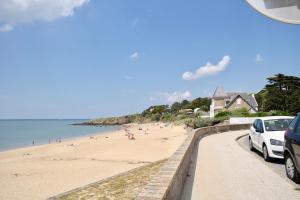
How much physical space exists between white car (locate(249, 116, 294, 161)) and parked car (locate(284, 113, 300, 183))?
227 centimetres

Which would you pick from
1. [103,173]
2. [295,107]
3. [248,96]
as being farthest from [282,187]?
[248,96]

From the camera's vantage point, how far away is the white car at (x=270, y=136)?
10.2 metres

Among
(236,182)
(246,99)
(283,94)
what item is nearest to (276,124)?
(236,182)

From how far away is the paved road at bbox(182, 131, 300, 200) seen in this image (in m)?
6.41

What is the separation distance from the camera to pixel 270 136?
10680 mm

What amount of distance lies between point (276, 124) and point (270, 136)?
4.96 ft

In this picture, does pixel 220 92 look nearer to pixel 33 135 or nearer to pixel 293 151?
pixel 33 135

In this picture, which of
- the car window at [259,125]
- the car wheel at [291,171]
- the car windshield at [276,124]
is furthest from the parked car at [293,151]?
the car window at [259,125]

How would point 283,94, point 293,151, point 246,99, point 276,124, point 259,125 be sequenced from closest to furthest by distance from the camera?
point 293,151
point 276,124
point 259,125
point 283,94
point 246,99

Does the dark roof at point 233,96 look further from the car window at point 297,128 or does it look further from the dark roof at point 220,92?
the car window at point 297,128

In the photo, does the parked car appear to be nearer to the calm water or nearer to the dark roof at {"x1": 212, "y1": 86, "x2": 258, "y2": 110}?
the calm water

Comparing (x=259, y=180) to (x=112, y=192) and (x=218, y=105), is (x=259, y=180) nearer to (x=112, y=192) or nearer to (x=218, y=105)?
(x=112, y=192)

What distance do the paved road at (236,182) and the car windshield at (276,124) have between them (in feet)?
4.38

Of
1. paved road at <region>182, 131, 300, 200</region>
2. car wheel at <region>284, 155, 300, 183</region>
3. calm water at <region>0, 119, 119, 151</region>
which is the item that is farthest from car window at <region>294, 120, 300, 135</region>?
calm water at <region>0, 119, 119, 151</region>
